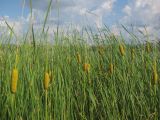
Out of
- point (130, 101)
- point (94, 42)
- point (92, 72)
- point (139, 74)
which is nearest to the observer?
point (130, 101)

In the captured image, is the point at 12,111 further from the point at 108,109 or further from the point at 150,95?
the point at 150,95

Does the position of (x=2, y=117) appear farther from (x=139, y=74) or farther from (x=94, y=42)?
(x=94, y=42)

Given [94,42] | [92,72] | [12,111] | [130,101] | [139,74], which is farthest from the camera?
[94,42]

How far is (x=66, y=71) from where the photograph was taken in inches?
127

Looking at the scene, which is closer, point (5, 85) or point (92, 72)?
point (5, 85)

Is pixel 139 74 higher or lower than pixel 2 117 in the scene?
higher

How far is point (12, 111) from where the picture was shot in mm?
2217

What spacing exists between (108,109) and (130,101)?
0.31m

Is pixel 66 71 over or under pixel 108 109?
over

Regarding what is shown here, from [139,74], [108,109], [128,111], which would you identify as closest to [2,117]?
[108,109]

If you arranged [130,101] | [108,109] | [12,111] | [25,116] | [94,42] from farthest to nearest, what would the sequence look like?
[94,42], [130,101], [108,109], [25,116], [12,111]

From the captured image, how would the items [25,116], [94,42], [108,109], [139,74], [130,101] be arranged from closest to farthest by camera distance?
[25,116] → [108,109] → [130,101] → [139,74] → [94,42]

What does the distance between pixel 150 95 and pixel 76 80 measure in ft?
2.92

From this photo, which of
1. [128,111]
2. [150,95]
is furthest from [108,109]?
[150,95]
